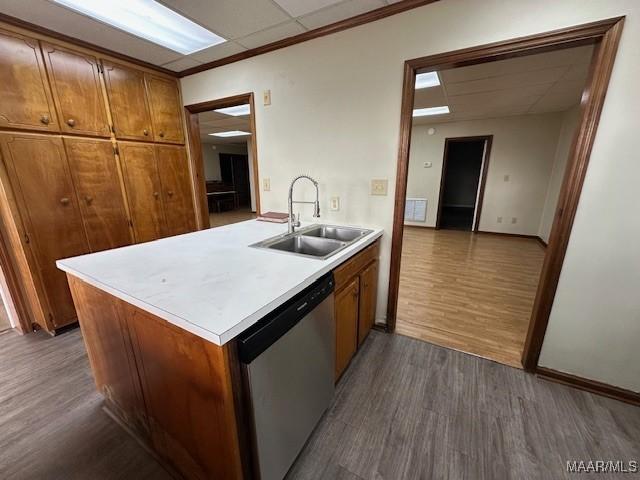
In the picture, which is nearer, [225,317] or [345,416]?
[225,317]

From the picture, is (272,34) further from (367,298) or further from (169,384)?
(169,384)

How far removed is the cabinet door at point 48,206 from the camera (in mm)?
1870

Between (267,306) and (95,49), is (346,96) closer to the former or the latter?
(267,306)

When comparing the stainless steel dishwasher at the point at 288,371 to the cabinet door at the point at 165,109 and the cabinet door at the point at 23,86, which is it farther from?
the cabinet door at the point at 165,109

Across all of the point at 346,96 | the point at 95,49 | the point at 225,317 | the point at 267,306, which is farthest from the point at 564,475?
the point at 95,49

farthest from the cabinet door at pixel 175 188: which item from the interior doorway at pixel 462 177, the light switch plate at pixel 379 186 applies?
the interior doorway at pixel 462 177

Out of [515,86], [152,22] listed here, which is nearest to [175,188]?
[152,22]

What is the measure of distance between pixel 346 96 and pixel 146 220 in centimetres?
229

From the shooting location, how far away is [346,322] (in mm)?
1584

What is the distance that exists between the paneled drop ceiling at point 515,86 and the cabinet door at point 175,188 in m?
2.99

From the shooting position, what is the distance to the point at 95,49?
216 cm

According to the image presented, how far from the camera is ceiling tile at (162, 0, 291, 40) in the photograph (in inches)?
64.6

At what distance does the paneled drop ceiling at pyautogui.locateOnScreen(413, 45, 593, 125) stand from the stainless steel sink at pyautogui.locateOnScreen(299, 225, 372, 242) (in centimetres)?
205

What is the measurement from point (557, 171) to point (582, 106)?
4.06 meters
